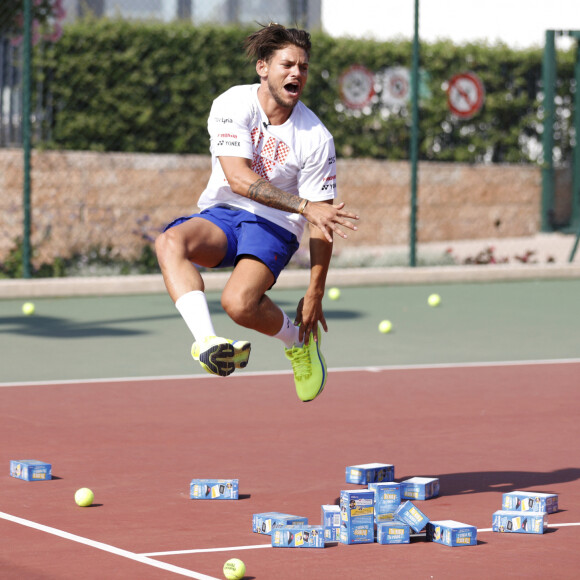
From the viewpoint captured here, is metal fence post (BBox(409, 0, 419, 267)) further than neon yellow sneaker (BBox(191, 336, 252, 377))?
Yes

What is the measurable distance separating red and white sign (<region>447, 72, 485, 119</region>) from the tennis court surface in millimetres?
8047

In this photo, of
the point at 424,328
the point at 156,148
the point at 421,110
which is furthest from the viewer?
the point at 421,110

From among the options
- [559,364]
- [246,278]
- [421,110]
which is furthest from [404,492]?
[421,110]

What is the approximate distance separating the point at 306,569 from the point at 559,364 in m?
6.45

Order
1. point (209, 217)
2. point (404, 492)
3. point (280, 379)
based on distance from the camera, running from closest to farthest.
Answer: point (404, 492) → point (209, 217) → point (280, 379)

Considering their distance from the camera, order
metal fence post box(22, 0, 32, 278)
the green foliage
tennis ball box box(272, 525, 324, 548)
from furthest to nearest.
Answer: the green foliage, metal fence post box(22, 0, 32, 278), tennis ball box box(272, 525, 324, 548)

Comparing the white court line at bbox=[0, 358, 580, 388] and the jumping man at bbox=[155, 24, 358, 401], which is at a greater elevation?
the jumping man at bbox=[155, 24, 358, 401]

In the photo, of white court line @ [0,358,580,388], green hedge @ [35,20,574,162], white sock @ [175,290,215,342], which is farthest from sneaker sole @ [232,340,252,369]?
green hedge @ [35,20,574,162]

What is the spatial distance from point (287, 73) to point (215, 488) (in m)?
2.06

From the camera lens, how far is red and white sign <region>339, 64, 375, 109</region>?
21.0 metres

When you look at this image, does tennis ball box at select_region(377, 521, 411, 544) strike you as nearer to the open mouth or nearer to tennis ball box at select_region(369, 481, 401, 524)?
tennis ball box at select_region(369, 481, 401, 524)

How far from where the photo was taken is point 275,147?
7281mm

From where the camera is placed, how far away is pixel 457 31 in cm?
2234

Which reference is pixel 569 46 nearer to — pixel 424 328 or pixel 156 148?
pixel 156 148
